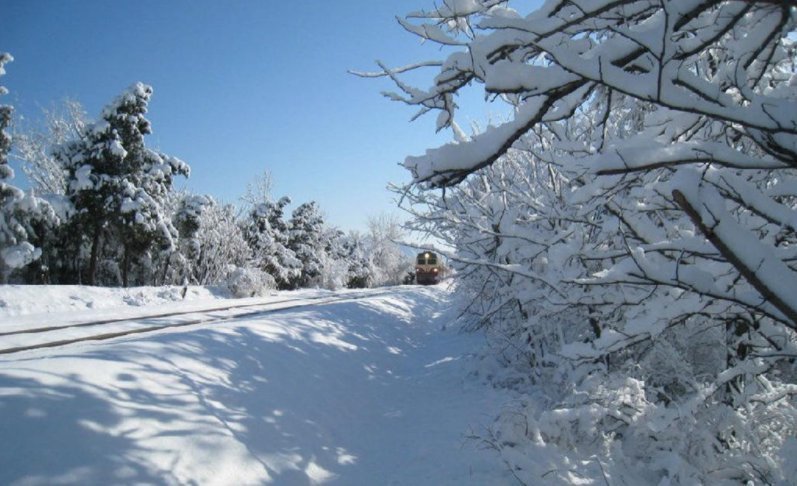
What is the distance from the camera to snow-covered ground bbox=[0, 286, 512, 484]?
2.87 meters

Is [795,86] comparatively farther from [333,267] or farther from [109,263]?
[333,267]

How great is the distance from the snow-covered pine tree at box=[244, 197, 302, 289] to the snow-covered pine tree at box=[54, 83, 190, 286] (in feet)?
26.9

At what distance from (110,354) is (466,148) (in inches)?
162

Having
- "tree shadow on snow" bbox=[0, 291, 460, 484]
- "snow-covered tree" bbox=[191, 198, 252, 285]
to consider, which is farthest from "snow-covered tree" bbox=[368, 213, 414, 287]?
"tree shadow on snow" bbox=[0, 291, 460, 484]

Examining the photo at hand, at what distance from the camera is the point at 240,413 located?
4078 millimetres

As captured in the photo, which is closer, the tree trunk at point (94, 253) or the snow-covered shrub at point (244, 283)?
the tree trunk at point (94, 253)

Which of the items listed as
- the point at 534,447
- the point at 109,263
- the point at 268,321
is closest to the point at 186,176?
the point at 109,263

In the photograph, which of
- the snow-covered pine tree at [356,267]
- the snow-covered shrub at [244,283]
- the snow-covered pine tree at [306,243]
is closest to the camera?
the snow-covered shrub at [244,283]

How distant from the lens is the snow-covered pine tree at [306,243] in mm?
33188

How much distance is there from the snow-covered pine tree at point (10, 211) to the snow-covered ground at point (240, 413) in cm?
879

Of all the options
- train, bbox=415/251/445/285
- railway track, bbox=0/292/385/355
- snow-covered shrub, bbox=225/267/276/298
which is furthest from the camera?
train, bbox=415/251/445/285

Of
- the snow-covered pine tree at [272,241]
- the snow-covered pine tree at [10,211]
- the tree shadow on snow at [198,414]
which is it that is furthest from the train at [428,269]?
the tree shadow on snow at [198,414]

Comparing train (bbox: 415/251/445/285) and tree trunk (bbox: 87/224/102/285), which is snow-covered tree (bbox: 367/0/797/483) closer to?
tree trunk (bbox: 87/224/102/285)

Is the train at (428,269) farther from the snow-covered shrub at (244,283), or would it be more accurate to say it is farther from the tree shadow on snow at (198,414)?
the tree shadow on snow at (198,414)
